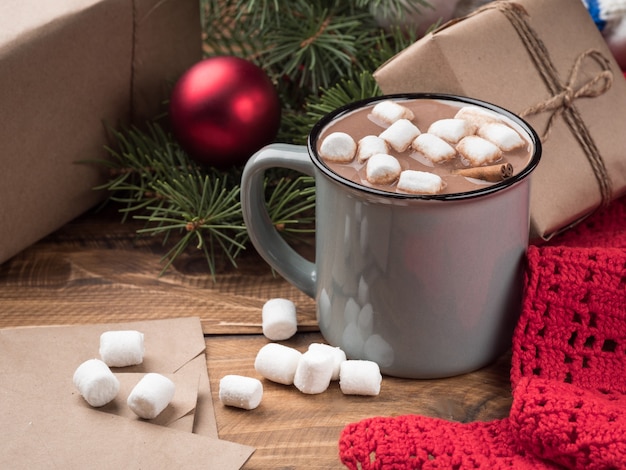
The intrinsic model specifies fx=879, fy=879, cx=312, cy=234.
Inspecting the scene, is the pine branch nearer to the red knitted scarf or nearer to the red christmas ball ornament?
the red christmas ball ornament

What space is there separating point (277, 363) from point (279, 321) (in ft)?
0.21

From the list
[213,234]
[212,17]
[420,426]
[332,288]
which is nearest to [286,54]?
[212,17]

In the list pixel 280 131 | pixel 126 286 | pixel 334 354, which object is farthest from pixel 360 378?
pixel 280 131

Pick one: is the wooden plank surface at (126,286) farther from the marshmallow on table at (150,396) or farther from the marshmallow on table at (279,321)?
the marshmallow on table at (150,396)

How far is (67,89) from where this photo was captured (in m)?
0.98

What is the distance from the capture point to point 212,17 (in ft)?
3.92

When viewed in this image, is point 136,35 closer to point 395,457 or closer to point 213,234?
point 213,234

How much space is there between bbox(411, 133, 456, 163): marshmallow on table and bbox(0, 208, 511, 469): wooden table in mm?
212

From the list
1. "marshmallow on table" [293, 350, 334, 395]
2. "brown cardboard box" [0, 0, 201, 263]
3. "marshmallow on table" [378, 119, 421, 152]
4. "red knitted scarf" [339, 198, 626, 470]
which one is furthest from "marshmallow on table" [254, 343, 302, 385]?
"brown cardboard box" [0, 0, 201, 263]

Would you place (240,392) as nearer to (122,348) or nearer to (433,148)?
(122,348)

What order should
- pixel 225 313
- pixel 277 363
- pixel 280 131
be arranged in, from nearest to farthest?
pixel 277 363 < pixel 225 313 < pixel 280 131

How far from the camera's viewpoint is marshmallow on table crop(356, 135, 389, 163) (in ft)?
2.55

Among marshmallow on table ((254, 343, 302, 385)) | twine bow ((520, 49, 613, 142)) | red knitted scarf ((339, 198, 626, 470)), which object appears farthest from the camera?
twine bow ((520, 49, 613, 142))

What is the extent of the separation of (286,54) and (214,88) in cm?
15
